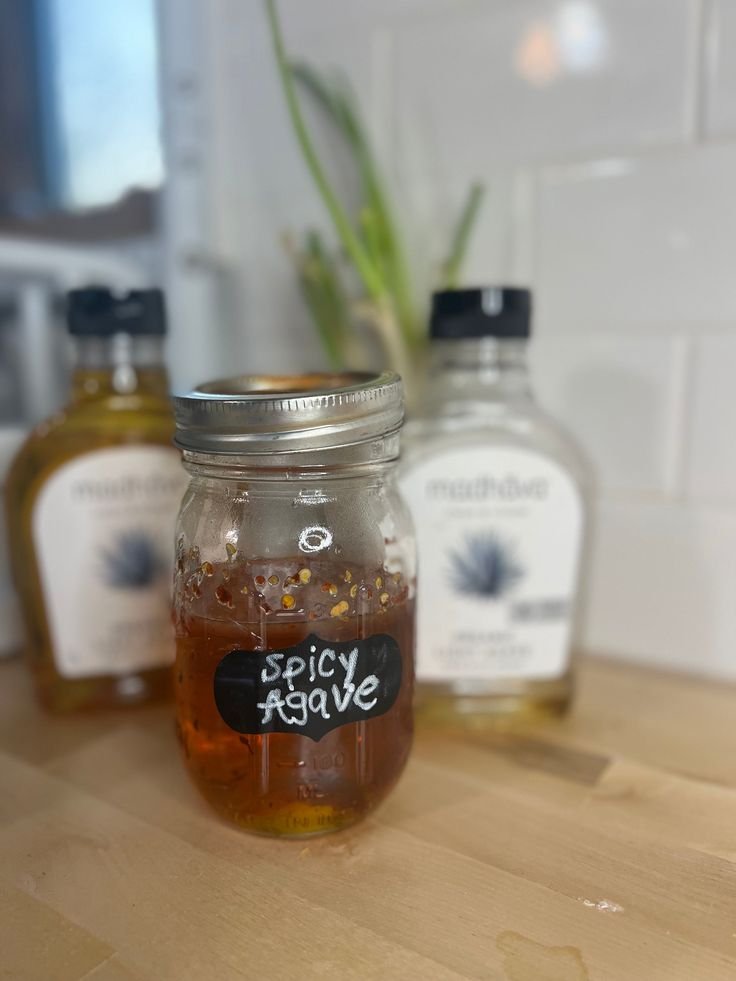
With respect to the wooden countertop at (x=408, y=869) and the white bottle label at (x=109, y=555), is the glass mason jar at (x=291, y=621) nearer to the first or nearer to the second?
the wooden countertop at (x=408, y=869)

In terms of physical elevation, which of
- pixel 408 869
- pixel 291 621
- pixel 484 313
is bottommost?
pixel 408 869

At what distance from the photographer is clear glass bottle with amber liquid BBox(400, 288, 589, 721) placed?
1.70 feet

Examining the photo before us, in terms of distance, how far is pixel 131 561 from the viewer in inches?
21.9

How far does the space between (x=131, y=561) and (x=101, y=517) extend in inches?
1.5

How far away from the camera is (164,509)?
0.55 m

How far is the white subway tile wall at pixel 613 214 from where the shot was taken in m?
0.56

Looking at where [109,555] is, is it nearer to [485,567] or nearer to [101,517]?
[101,517]

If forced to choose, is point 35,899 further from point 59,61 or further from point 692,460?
point 59,61

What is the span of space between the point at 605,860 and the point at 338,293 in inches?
18.1

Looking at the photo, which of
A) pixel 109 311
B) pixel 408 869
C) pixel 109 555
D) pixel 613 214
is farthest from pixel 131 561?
pixel 613 214

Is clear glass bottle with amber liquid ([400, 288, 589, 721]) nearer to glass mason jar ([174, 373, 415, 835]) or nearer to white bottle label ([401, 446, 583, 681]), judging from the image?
white bottle label ([401, 446, 583, 681])

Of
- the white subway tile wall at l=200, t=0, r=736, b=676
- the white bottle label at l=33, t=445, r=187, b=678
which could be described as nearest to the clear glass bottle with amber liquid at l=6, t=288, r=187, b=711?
the white bottle label at l=33, t=445, r=187, b=678

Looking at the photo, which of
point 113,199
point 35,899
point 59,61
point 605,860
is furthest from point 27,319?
point 605,860

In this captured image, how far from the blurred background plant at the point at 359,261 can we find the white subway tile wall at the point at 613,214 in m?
0.02
